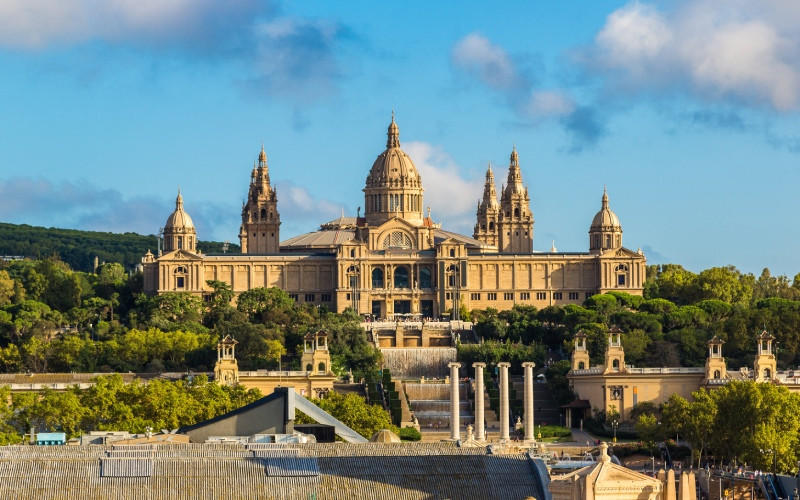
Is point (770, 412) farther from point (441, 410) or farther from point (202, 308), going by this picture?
point (202, 308)

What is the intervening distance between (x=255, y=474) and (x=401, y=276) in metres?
141

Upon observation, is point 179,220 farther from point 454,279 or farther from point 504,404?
point 504,404

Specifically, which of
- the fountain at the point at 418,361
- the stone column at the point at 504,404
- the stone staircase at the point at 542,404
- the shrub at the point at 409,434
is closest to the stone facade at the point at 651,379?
the stone staircase at the point at 542,404

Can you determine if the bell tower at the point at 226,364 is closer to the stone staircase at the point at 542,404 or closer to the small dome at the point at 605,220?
the stone staircase at the point at 542,404

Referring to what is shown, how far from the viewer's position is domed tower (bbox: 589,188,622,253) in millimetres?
194625

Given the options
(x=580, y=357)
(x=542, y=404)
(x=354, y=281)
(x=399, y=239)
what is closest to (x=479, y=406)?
(x=542, y=404)

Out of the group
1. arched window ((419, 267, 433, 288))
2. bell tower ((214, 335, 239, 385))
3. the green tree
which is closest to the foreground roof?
the green tree

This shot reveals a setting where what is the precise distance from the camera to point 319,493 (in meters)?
52.2

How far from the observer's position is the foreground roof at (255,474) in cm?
5186

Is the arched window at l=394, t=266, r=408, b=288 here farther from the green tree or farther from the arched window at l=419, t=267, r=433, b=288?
the green tree

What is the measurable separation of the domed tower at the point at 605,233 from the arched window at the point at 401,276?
55.0 feet

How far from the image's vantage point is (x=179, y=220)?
194 metres

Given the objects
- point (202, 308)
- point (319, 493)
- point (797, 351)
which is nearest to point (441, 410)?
point (797, 351)

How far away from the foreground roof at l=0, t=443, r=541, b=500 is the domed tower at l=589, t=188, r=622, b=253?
140565 mm
